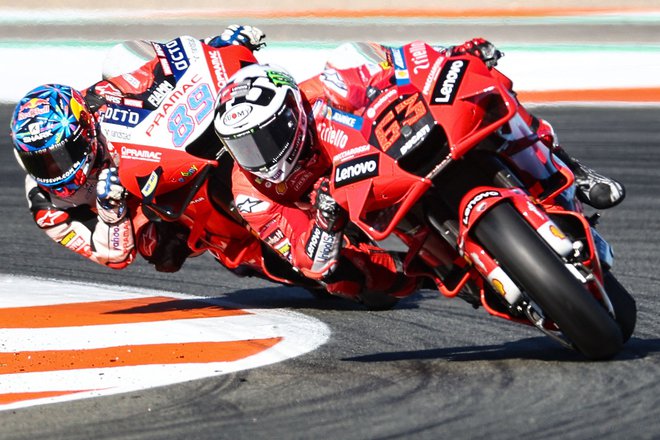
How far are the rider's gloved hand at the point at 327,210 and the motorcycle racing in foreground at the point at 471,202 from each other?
0.17 meters

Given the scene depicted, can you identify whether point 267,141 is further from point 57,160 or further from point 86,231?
point 86,231

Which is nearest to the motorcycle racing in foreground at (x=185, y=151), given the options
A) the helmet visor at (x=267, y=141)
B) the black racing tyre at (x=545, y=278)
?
the helmet visor at (x=267, y=141)

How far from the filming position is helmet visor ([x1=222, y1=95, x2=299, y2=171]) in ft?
19.2

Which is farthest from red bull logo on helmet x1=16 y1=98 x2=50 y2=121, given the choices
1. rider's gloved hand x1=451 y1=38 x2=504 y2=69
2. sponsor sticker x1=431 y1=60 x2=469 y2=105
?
sponsor sticker x1=431 y1=60 x2=469 y2=105

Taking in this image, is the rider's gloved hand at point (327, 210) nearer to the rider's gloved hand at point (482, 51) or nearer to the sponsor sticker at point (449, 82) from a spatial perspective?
the sponsor sticker at point (449, 82)

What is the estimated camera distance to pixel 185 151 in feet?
23.6

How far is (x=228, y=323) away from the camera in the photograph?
7.52 metres

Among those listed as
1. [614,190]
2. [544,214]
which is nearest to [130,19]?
[614,190]

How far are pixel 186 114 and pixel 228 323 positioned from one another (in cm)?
128

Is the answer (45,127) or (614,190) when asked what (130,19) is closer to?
(45,127)

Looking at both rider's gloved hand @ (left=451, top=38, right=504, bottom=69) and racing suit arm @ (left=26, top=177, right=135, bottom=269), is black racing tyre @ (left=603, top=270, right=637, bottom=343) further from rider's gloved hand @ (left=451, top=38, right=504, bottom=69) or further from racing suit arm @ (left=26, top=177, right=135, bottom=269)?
racing suit arm @ (left=26, top=177, right=135, bottom=269)

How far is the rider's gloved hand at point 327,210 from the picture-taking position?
589cm

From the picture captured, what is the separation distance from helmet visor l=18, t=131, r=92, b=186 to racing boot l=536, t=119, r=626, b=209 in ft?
8.91

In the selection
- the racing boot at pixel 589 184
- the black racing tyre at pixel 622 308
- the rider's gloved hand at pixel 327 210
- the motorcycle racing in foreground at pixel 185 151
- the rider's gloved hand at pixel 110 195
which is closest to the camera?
the black racing tyre at pixel 622 308
